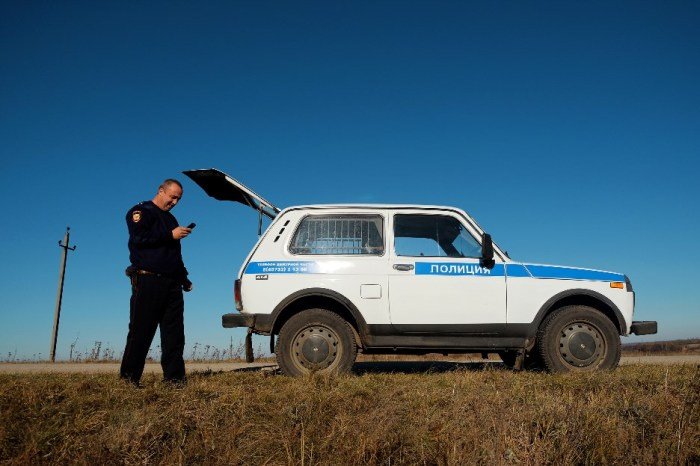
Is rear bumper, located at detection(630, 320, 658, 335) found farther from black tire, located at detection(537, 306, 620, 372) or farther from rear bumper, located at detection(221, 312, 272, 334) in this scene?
rear bumper, located at detection(221, 312, 272, 334)

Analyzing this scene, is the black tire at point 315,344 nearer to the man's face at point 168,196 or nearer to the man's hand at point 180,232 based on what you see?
the man's hand at point 180,232

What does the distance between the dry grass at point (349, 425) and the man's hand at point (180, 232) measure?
4.67 feet

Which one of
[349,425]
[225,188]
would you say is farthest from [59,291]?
[349,425]

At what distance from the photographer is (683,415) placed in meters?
3.35

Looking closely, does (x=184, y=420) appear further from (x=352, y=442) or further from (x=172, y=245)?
(x=172, y=245)

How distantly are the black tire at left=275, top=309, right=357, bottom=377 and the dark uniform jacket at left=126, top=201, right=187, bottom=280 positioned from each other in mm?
1440

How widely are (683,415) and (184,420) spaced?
357 cm

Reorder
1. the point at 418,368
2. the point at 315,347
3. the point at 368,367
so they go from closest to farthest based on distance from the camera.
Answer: the point at 315,347, the point at 418,368, the point at 368,367

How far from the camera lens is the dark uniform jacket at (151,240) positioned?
4.45 m

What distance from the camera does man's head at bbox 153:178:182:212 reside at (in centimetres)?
472

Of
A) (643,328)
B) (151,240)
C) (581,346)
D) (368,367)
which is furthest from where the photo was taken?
(368,367)

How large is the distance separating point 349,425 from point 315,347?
6.78ft

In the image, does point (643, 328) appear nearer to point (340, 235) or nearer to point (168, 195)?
point (340, 235)

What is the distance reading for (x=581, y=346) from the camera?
17.5 ft
